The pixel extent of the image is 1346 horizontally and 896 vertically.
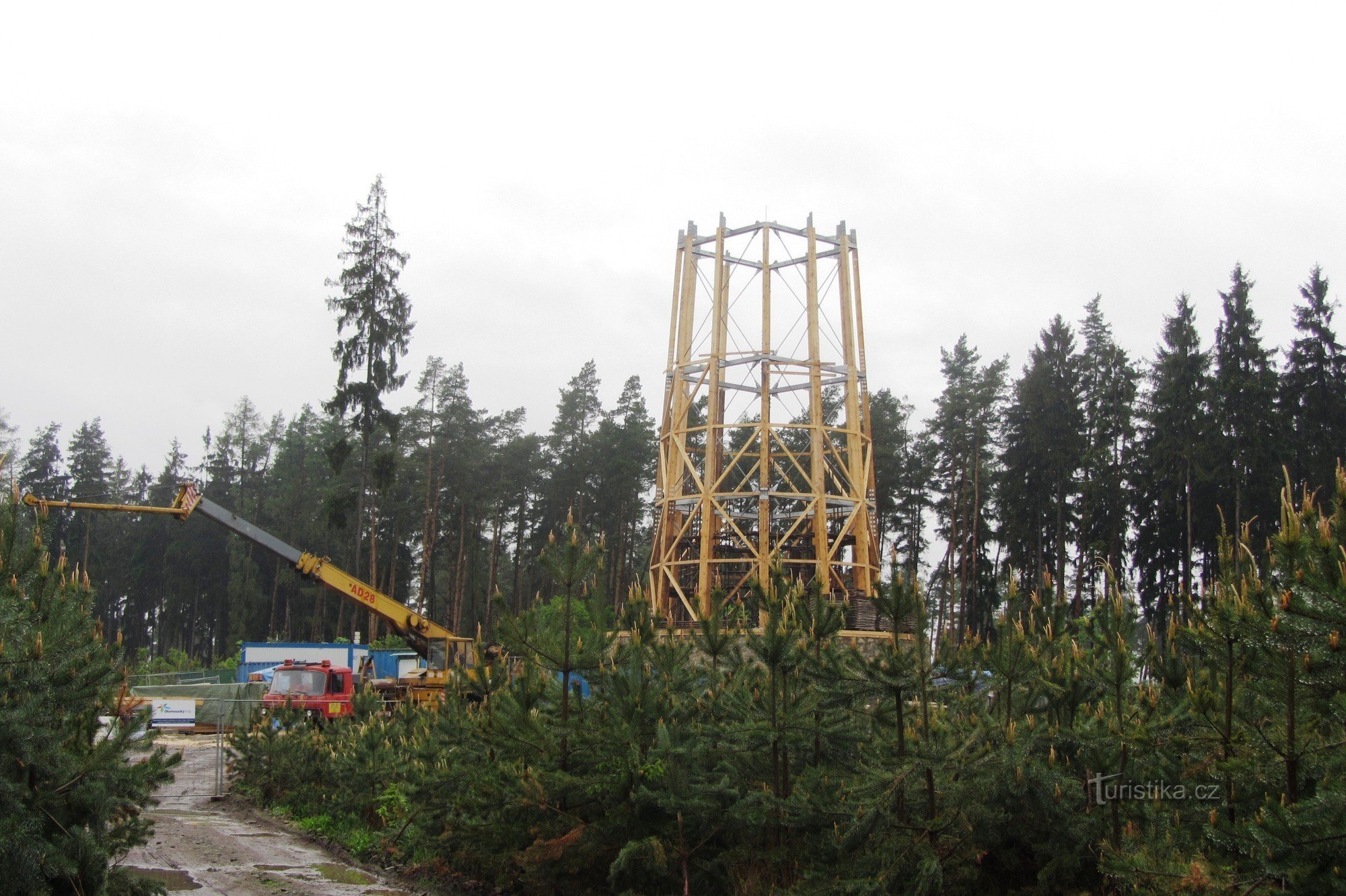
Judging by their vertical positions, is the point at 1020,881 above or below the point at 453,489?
below

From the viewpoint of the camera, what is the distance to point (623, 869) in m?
7.93

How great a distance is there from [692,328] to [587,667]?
15.4 metres

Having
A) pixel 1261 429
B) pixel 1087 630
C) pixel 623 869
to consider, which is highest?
pixel 1261 429

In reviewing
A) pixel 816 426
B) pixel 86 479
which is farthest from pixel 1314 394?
pixel 86 479

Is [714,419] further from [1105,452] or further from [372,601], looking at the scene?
[1105,452]

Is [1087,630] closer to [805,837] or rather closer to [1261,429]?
[805,837]

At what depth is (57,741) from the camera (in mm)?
6777

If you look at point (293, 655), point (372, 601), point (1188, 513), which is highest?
point (1188, 513)

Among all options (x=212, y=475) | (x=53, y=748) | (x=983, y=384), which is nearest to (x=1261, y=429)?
(x=983, y=384)

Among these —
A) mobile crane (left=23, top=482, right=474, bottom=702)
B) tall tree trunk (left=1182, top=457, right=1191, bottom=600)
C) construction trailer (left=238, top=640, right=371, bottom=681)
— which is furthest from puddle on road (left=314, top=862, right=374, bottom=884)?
tall tree trunk (left=1182, top=457, right=1191, bottom=600)

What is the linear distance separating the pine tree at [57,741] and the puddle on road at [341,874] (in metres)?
3.15

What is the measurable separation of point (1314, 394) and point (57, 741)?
30918 millimetres

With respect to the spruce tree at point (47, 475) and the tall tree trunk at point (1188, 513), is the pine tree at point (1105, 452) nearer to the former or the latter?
the tall tree trunk at point (1188, 513)

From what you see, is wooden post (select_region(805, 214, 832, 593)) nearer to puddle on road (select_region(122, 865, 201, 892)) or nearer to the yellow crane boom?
the yellow crane boom
